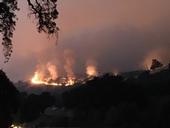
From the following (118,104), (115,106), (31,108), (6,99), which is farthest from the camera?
(31,108)

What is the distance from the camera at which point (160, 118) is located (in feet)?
365

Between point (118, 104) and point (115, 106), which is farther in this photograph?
point (115, 106)

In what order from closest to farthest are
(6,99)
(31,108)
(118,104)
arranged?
(6,99)
(118,104)
(31,108)

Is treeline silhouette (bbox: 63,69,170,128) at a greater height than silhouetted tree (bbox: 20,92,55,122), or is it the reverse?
silhouetted tree (bbox: 20,92,55,122)

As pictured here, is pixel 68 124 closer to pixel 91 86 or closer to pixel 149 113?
pixel 91 86

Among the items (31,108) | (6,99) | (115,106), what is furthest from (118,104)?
(6,99)

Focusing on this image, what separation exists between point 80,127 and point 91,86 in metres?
13.5

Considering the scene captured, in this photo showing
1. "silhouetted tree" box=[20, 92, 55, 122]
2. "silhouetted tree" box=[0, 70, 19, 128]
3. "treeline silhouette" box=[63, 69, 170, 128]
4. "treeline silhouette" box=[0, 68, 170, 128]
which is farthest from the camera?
"silhouetted tree" box=[20, 92, 55, 122]

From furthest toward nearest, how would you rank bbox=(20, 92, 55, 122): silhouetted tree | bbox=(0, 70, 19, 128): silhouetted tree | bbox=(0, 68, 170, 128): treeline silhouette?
bbox=(20, 92, 55, 122): silhouetted tree → bbox=(0, 68, 170, 128): treeline silhouette → bbox=(0, 70, 19, 128): silhouetted tree

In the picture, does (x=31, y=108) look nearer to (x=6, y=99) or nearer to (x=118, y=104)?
(x=118, y=104)

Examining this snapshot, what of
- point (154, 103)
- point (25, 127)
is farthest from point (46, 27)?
point (25, 127)

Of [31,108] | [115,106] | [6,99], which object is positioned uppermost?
[31,108]

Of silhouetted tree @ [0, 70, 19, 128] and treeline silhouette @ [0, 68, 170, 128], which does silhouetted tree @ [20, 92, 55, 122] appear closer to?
treeline silhouette @ [0, 68, 170, 128]

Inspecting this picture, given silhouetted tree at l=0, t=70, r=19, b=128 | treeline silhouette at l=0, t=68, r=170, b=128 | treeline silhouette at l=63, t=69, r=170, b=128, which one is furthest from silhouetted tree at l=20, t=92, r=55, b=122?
silhouetted tree at l=0, t=70, r=19, b=128
